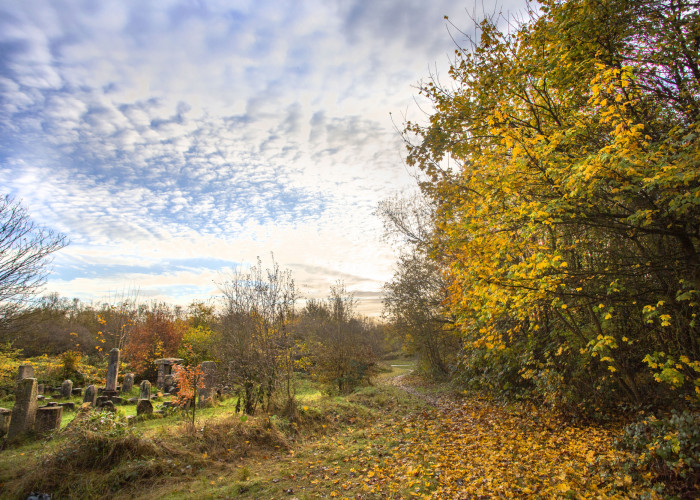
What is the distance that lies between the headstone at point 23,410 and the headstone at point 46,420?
109 mm

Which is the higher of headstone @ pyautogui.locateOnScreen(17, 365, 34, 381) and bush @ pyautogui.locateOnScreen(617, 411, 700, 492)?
headstone @ pyautogui.locateOnScreen(17, 365, 34, 381)

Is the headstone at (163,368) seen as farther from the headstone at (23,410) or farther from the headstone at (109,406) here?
the headstone at (23,410)

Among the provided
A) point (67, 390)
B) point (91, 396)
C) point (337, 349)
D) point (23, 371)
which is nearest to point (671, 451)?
point (337, 349)

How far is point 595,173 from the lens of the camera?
4340mm

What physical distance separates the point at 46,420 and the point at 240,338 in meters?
4.87

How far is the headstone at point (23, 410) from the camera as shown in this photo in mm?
8156

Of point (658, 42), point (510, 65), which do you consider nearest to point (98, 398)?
point (510, 65)

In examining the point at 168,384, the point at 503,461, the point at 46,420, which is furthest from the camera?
the point at 168,384

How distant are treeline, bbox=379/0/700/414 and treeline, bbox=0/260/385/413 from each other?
614cm

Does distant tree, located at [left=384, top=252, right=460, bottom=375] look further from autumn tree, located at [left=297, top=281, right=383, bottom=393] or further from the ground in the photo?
the ground

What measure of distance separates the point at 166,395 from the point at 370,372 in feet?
30.3

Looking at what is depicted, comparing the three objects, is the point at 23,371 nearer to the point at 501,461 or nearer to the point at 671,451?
the point at 501,461

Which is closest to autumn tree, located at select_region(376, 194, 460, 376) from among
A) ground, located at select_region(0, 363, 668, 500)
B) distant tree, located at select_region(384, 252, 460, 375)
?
distant tree, located at select_region(384, 252, 460, 375)

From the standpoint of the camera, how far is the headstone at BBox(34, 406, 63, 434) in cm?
841
